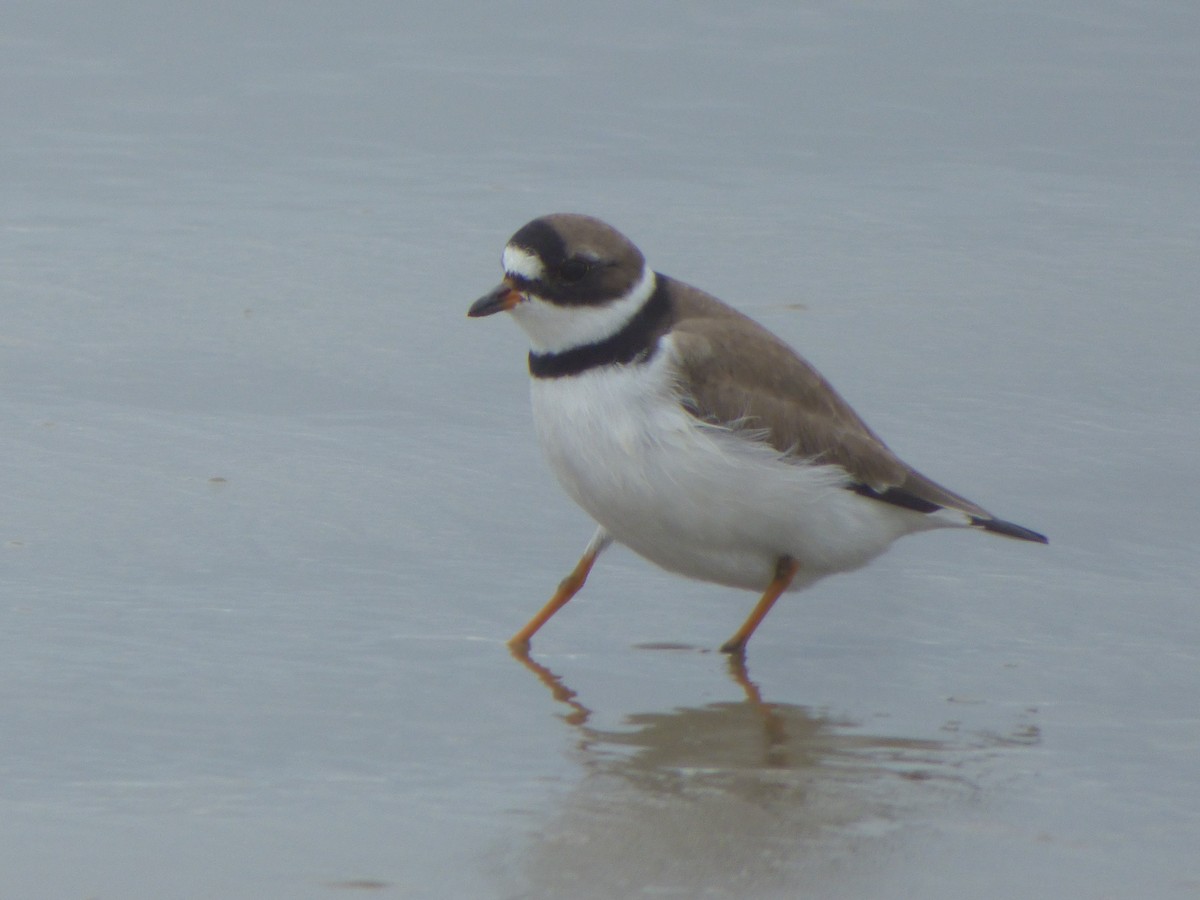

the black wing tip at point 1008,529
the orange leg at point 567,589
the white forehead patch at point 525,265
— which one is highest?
the white forehead patch at point 525,265

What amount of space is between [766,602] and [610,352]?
0.70m

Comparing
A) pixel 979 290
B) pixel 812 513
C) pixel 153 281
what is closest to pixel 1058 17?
A: pixel 979 290

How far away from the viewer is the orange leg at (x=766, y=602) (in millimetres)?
4539

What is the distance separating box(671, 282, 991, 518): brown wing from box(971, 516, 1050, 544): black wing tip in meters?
0.02

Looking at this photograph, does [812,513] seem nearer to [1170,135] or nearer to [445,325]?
[445,325]

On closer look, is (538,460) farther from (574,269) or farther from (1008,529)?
(1008,529)

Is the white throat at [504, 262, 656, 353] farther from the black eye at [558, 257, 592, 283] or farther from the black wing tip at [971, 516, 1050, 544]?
the black wing tip at [971, 516, 1050, 544]

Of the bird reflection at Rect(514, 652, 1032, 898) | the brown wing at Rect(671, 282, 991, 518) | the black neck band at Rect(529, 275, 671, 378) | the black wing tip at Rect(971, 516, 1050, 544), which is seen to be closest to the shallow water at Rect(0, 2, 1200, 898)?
the bird reflection at Rect(514, 652, 1032, 898)

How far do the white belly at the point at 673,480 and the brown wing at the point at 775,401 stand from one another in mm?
61

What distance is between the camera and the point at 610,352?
4.50 metres

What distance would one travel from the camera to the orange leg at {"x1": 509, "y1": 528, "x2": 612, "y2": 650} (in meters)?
4.47

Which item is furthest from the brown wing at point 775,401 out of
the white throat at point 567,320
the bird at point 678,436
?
the white throat at point 567,320

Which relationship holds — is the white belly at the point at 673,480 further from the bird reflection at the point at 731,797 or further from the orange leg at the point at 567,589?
the bird reflection at the point at 731,797

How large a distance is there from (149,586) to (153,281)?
8.03 feet
